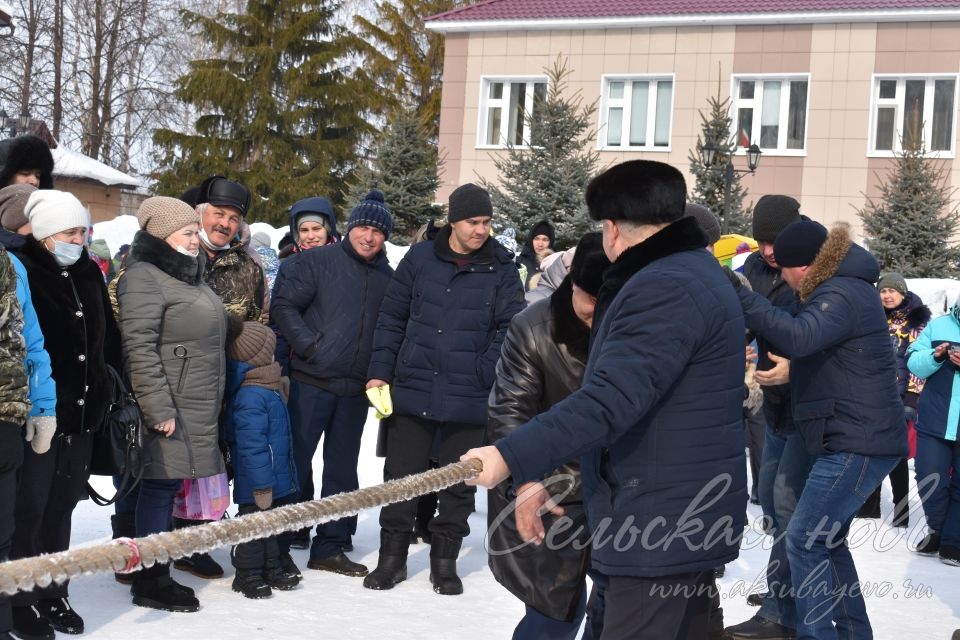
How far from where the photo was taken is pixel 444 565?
233 inches

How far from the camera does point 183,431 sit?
527 cm

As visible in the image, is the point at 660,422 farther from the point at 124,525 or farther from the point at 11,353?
the point at 124,525

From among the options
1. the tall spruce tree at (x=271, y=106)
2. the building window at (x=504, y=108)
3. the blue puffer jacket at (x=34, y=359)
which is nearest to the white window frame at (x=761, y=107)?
the building window at (x=504, y=108)

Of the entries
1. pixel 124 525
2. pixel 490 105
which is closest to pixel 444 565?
pixel 124 525

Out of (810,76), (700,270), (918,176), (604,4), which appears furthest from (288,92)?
(700,270)

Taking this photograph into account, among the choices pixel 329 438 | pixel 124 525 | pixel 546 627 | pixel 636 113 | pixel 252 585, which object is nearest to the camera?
pixel 546 627

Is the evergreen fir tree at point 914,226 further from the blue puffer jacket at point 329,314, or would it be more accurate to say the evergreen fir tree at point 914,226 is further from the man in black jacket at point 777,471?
the blue puffer jacket at point 329,314

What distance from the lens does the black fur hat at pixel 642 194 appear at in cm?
313

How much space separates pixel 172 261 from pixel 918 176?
16.6 meters

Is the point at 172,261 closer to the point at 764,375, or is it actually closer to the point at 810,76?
the point at 764,375

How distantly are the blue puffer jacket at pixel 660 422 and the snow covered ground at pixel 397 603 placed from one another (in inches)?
89.7

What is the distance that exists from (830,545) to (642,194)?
210cm

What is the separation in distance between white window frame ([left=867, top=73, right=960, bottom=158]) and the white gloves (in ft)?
63.5

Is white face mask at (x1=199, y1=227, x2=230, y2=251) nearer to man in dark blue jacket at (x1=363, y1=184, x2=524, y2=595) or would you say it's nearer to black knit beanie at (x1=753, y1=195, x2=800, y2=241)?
man in dark blue jacket at (x1=363, y1=184, x2=524, y2=595)
